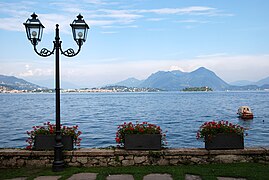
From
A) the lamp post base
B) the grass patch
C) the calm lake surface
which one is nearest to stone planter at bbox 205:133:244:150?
the grass patch

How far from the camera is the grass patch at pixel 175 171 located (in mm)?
6676

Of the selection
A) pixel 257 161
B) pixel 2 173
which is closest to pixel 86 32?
pixel 2 173

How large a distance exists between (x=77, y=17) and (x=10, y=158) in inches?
178

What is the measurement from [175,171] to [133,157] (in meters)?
1.39

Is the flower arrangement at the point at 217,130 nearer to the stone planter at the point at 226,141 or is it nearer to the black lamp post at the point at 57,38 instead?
the stone planter at the point at 226,141

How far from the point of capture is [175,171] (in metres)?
7.07

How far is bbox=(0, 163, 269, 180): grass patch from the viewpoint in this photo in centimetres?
668

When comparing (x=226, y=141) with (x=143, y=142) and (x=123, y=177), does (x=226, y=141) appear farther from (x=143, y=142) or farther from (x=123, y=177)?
(x=123, y=177)

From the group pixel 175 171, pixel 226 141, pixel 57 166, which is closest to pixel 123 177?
pixel 175 171

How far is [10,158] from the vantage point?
7.94 m

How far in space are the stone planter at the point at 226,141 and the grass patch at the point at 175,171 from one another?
523 mm

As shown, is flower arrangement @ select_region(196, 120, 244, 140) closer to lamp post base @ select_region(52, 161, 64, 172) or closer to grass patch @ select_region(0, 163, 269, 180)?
grass patch @ select_region(0, 163, 269, 180)

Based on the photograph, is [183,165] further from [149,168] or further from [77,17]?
[77,17]

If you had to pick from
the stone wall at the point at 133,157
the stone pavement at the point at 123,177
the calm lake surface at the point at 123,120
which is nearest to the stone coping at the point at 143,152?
the stone wall at the point at 133,157
